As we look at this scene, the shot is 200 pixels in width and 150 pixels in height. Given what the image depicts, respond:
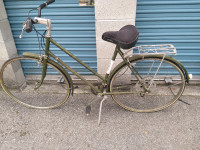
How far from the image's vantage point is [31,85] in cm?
363

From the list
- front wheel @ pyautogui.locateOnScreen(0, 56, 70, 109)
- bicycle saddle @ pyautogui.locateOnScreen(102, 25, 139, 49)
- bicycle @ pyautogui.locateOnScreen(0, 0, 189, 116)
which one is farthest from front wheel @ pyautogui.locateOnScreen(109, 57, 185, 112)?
front wheel @ pyautogui.locateOnScreen(0, 56, 70, 109)

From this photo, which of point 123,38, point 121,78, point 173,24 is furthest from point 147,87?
point 173,24

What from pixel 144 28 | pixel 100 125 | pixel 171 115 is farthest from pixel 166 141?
pixel 144 28

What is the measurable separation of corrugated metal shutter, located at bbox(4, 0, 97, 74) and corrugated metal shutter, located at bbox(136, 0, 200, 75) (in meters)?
0.94

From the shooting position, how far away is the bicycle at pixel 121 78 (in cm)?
238

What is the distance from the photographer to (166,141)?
240cm

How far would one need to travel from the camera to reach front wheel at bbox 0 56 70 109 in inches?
123

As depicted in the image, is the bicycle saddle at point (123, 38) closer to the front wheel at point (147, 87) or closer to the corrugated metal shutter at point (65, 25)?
the front wheel at point (147, 87)

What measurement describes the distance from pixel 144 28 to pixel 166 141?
76.4 inches

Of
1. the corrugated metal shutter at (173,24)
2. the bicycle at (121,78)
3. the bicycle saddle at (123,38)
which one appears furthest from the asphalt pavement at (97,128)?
the bicycle saddle at (123,38)

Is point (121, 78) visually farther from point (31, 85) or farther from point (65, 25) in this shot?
point (31, 85)

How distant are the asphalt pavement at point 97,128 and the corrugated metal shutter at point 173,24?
1.03 m

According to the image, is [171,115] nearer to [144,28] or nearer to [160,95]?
[160,95]

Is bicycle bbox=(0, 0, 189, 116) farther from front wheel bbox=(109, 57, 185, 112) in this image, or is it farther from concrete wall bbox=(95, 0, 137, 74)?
concrete wall bbox=(95, 0, 137, 74)
